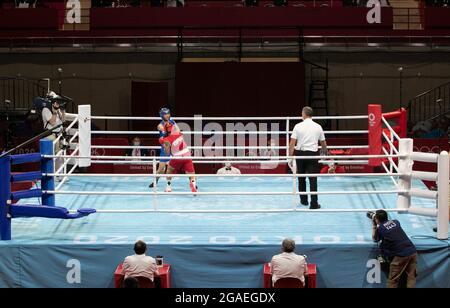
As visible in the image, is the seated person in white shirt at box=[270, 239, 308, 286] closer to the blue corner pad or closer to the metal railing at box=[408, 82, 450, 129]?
the blue corner pad

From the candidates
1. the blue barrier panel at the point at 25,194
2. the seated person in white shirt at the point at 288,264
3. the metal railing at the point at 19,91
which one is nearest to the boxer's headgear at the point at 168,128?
the blue barrier panel at the point at 25,194

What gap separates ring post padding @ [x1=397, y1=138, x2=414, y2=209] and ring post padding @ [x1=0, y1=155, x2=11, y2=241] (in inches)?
191

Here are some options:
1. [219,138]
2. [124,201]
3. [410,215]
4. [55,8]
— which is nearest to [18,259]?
[124,201]

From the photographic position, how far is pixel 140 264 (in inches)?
322

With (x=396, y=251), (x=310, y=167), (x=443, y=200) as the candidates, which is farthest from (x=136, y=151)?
(x=396, y=251)

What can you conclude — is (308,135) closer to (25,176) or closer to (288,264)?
(288,264)

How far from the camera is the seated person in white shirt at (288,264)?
26.7 feet

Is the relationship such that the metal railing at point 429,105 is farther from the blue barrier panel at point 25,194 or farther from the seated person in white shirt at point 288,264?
the blue barrier panel at point 25,194

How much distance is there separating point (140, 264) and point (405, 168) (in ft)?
11.7

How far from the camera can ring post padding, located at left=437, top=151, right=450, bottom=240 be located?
8.72 meters

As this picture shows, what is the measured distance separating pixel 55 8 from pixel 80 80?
2.13 m

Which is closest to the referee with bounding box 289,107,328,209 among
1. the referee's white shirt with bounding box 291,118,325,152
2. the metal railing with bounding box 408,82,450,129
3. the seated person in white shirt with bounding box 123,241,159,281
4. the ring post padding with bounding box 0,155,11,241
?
the referee's white shirt with bounding box 291,118,325,152

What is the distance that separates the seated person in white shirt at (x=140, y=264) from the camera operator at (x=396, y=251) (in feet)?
8.60
